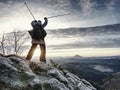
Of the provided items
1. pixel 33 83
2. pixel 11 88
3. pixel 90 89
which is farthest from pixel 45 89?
pixel 90 89

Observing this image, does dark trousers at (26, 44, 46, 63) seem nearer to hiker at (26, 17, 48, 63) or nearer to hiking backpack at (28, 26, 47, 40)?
hiker at (26, 17, 48, 63)

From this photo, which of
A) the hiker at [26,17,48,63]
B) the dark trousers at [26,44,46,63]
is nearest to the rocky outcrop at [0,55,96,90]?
the dark trousers at [26,44,46,63]

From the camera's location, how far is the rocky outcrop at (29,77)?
1424 cm

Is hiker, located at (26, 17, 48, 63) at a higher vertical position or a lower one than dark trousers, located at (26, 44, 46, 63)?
higher

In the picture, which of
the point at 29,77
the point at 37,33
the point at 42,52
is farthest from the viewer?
the point at 42,52

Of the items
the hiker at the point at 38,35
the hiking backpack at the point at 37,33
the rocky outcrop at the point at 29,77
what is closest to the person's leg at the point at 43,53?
the hiker at the point at 38,35

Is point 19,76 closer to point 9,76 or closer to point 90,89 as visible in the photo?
point 9,76

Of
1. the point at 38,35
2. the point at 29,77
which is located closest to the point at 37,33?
the point at 38,35

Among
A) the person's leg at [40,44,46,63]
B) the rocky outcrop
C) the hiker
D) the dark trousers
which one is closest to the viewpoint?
the rocky outcrop

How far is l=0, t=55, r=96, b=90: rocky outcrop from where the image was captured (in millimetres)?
14241

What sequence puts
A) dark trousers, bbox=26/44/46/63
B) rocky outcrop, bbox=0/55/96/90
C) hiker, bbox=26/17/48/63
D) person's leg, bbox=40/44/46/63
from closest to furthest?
1. rocky outcrop, bbox=0/55/96/90
2. hiker, bbox=26/17/48/63
3. dark trousers, bbox=26/44/46/63
4. person's leg, bbox=40/44/46/63

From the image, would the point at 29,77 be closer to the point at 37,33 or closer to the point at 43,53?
the point at 37,33

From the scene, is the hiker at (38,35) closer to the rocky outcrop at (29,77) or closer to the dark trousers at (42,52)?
the dark trousers at (42,52)

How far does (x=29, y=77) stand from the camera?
15016 mm
